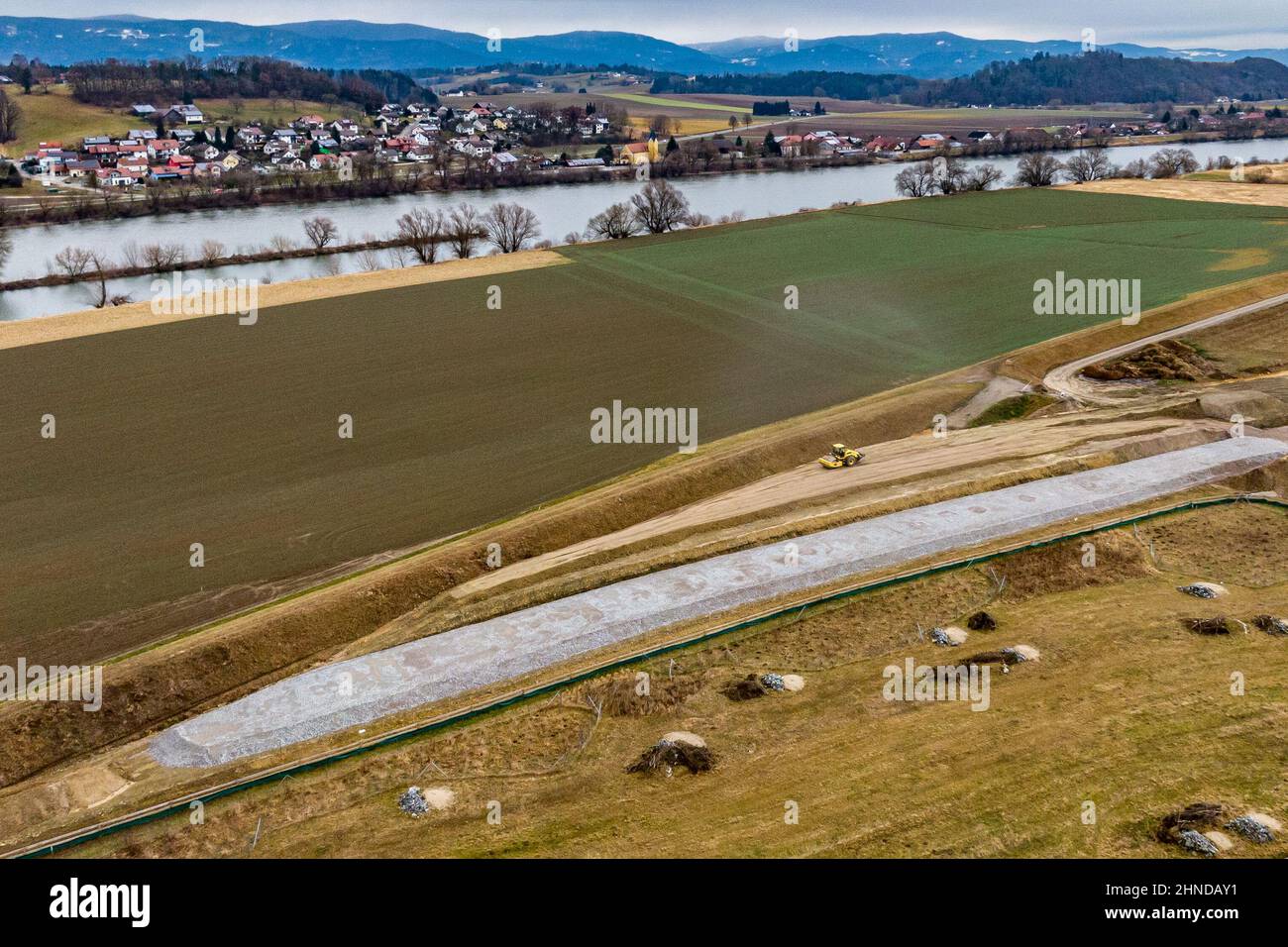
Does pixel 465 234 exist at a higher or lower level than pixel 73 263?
higher

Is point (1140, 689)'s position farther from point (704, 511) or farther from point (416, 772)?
point (416, 772)

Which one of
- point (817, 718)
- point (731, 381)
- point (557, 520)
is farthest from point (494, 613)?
point (731, 381)

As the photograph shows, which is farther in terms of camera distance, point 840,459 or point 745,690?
point 840,459

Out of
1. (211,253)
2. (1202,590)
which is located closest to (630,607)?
(1202,590)

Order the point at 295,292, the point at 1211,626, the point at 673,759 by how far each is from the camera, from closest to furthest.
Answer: the point at 673,759, the point at 1211,626, the point at 295,292

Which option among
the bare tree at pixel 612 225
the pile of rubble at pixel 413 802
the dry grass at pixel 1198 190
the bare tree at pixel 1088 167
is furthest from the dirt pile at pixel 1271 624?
the bare tree at pixel 1088 167

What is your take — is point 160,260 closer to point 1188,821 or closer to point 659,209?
point 659,209

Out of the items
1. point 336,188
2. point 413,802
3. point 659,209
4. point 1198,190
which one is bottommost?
point 413,802

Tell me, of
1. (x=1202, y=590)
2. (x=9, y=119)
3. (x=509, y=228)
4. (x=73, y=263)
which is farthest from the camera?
(x=9, y=119)
